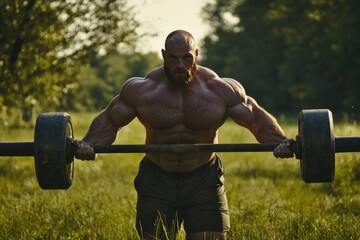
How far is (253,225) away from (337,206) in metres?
1.53

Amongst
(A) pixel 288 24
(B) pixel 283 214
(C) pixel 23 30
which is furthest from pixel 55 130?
(A) pixel 288 24

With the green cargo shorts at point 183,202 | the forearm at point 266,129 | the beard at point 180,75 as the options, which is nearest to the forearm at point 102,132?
the green cargo shorts at point 183,202

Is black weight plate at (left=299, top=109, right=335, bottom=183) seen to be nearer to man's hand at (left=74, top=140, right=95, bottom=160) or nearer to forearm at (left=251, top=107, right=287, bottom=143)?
forearm at (left=251, top=107, right=287, bottom=143)

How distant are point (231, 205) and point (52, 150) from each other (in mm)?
2827

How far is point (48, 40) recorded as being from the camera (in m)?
8.34

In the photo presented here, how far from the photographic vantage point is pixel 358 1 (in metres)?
28.8

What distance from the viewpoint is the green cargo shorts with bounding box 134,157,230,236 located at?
13.3 feet

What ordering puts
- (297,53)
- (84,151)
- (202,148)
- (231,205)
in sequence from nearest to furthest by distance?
(202,148) < (84,151) < (231,205) < (297,53)

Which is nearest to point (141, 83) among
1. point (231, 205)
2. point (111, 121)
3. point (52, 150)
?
point (111, 121)

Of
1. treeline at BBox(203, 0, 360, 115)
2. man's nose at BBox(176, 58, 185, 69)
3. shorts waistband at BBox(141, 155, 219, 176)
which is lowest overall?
shorts waistband at BBox(141, 155, 219, 176)

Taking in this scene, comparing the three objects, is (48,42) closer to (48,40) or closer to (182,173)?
(48,40)

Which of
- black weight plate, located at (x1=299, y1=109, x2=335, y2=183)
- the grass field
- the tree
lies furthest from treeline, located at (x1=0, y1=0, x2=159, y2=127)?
black weight plate, located at (x1=299, y1=109, x2=335, y2=183)

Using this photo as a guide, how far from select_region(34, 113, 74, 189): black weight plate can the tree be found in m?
4.10

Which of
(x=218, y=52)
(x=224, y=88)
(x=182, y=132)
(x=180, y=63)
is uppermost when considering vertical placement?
(x=218, y=52)
